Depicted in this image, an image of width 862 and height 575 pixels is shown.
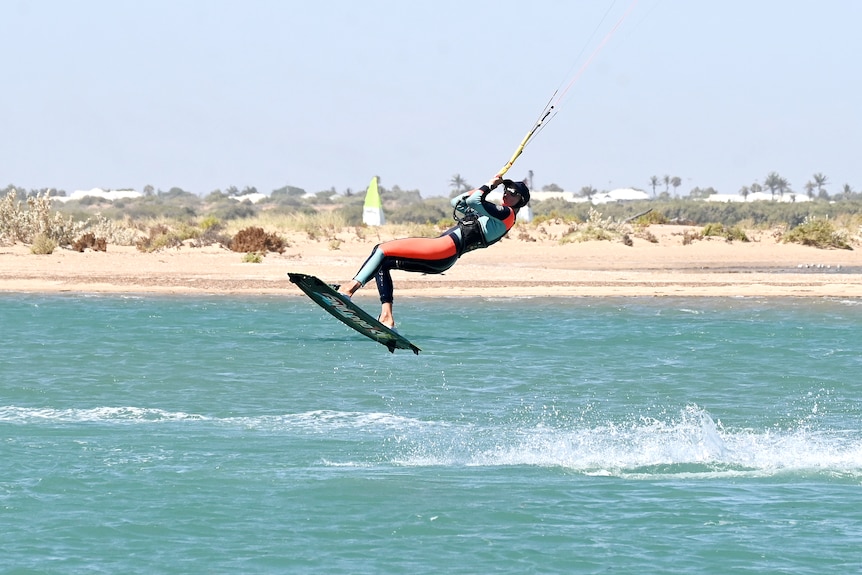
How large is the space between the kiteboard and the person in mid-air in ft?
1.13

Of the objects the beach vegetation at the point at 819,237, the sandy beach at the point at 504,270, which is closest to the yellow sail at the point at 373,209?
the sandy beach at the point at 504,270

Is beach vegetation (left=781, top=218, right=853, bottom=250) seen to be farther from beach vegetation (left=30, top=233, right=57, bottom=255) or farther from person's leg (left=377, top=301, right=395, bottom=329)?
person's leg (left=377, top=301, right=395, bottom=329)

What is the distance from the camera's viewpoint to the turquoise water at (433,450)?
10422mm

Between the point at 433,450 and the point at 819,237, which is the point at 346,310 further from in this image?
the point at 819,237

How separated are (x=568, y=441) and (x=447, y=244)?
362 centimetres

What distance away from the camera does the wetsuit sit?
11758 mm

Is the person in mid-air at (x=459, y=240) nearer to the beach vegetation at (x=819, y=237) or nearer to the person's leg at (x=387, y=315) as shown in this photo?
the person's leg at (x=387, y=315)

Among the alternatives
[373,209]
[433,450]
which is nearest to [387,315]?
[433,450]

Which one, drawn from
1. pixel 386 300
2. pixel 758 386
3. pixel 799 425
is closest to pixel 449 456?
pixel 386 300

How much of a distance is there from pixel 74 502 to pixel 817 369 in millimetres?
11955

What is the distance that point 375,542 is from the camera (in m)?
10.6

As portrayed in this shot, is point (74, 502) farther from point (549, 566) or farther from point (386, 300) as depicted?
point (549, 566)

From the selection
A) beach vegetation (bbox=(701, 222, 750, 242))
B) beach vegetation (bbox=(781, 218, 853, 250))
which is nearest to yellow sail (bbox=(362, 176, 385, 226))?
beach vegetation (bbox=(701, 222, 750, 242))

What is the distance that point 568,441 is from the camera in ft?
48.0
